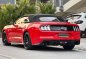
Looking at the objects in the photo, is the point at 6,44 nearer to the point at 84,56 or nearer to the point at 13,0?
the point at 84,56

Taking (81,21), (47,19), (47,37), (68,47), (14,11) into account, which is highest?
(14,11)

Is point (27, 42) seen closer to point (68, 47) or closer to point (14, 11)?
point (68, 47)

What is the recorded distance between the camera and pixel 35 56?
14.6 metres

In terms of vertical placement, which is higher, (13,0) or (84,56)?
(13,0)

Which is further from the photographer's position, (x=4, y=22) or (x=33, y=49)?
(x=4, y=22)

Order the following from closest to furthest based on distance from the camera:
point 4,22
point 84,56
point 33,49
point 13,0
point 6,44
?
point 84,56
point 33,49
point 6,44
point 4,22
point 13,0

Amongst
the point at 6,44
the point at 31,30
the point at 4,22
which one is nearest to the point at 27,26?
the point at 31,30

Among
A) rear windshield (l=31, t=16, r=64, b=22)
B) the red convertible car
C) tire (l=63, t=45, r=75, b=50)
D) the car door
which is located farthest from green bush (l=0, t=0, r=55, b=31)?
tire (l=63, t=45, r=75, b=50)


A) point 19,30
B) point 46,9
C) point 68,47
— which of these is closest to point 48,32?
point 68,47

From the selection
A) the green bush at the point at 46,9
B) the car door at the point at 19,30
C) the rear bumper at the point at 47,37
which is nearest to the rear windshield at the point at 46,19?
the car door at the point at 19,30

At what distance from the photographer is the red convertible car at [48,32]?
16.2 metres

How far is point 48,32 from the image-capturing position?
1614cm

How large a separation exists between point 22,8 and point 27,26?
1372 cm

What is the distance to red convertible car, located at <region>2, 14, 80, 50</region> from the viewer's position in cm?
1619
